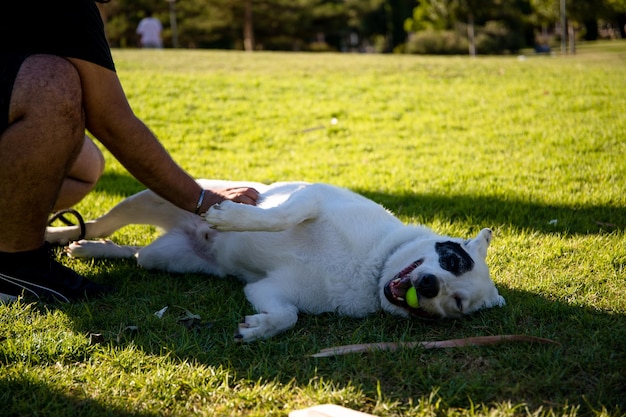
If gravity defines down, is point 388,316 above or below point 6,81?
below

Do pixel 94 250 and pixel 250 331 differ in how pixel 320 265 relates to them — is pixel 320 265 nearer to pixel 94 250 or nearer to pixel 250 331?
pixel 250 331

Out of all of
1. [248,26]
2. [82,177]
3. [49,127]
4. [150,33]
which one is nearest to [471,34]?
[248,26]

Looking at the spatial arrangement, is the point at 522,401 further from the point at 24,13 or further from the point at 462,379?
the point at 24,13

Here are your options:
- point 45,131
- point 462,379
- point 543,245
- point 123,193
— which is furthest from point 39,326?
point 543,245

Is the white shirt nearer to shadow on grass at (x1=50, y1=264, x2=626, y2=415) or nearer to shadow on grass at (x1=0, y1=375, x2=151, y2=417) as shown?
shadow on grass at (x1=50, y1=264, x2=626, y2=415)

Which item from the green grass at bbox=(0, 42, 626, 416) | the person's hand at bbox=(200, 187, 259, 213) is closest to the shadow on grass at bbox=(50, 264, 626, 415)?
the green grass at bbox=(0, 42, 626, 416)

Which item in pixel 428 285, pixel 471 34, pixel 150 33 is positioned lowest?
pixel 428 285

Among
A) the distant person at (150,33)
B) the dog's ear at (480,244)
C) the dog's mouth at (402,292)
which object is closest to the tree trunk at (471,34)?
the distant person at (150,33)

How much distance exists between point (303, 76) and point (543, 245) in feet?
26.5

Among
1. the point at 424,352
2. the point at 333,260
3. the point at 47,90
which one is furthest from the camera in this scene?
the point at 333,260

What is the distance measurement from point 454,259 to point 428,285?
0.23 meters

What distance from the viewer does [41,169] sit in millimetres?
2549

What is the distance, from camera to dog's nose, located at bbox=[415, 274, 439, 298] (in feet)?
8.39

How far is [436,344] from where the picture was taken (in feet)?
7.93
